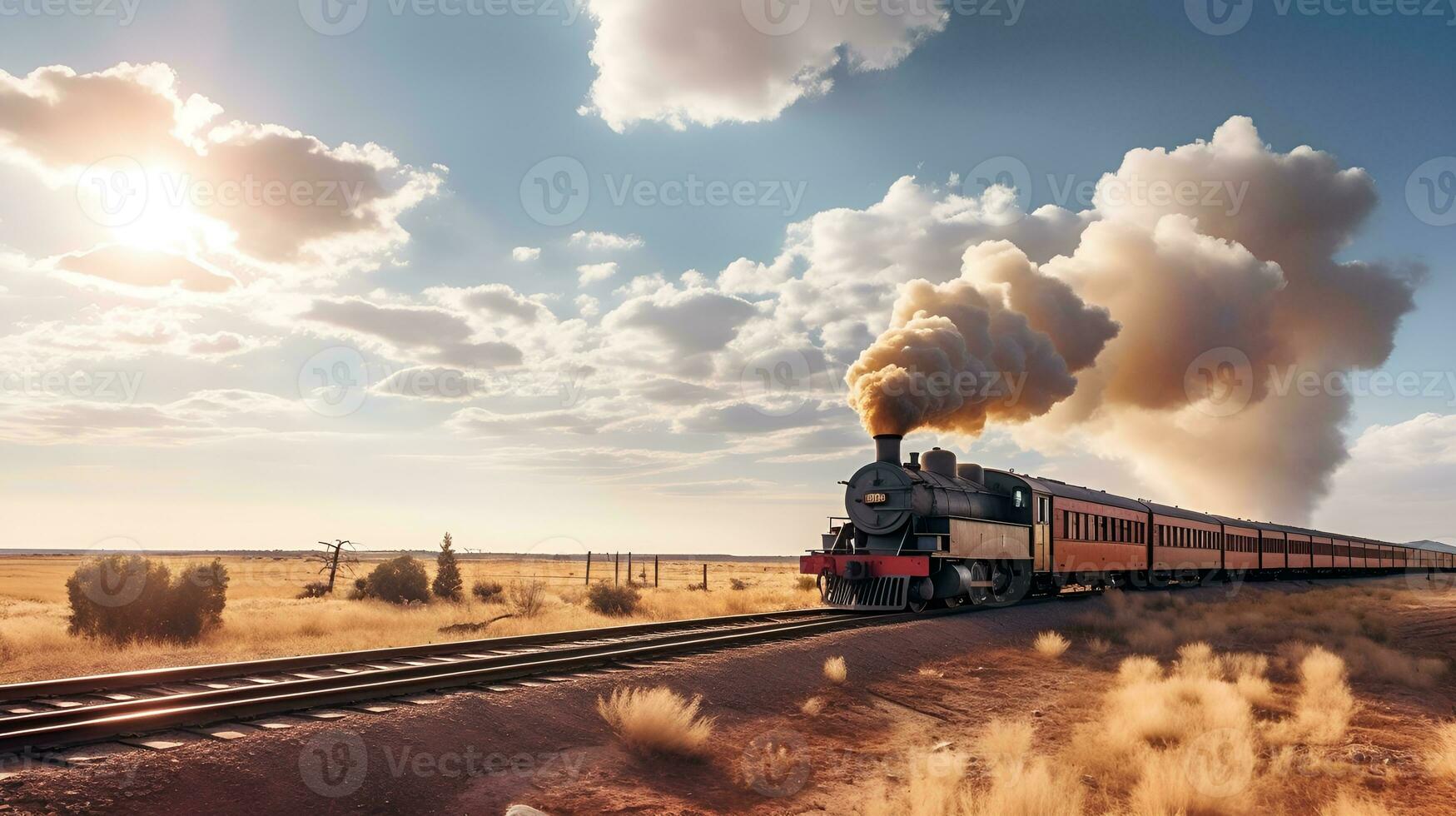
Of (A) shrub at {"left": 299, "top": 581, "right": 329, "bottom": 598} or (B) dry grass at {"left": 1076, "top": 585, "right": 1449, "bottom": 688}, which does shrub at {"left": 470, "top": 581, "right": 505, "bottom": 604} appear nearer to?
(A) shrub at {"left": 299, "top": 581, "right": 329, "bottom": 598}

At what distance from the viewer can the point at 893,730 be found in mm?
10922

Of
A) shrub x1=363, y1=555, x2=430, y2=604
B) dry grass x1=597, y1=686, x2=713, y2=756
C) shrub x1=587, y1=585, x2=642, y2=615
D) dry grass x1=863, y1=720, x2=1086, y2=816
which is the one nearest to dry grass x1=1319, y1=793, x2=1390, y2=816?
dry grass x1=863, y1=720, x2=1086, y2=816

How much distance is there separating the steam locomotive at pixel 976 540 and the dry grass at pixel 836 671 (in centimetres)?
671

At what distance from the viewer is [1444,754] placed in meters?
9.68

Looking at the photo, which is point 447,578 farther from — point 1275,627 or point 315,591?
point 1275,627

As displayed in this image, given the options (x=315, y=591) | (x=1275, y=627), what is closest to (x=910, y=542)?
(x=1275, y=627)

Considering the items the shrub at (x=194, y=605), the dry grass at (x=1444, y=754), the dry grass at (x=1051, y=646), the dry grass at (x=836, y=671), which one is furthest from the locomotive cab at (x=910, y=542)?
the shrub at (x=194, y=605)

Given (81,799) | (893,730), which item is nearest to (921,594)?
(893,730)

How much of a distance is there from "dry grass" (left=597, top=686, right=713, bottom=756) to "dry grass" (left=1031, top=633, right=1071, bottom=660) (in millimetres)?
9231

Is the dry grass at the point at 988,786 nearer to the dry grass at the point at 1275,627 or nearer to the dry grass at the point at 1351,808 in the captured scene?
the dry grass at the point at 1351,808

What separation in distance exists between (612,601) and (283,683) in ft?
49.5

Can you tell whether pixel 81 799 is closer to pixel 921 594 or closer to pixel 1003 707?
pixel 1003 707

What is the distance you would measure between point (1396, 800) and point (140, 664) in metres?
16.1

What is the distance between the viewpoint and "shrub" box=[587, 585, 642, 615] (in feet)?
78.8
